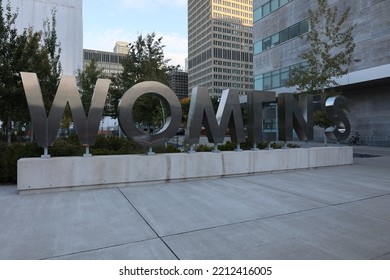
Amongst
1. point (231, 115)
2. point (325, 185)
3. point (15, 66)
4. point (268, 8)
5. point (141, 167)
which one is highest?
point (268, 8)

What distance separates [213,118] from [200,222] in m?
4.74

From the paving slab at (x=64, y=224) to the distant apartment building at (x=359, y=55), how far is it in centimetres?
1749

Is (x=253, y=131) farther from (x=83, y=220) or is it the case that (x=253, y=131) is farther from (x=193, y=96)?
(x=83, y=220)

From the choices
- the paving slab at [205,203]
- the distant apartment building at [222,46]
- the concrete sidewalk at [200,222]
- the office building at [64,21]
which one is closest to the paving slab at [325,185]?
the concrete sidewalk at [200,222]

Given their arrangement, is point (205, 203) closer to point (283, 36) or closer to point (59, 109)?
point (59, 109)

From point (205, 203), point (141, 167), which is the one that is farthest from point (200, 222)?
point (141, 167)

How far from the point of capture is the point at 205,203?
20.3 ft

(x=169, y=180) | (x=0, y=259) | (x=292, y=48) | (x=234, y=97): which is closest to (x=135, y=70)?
(x=234, y=97)

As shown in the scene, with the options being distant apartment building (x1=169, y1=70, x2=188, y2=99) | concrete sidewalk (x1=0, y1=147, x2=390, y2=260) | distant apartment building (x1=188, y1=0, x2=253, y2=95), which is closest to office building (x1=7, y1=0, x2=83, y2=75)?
distant apartment building (x1=169, y1=70, x2=188, y2=99)

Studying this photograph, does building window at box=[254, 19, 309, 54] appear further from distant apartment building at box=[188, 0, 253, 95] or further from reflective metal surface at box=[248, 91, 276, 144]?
distant apartment building at box=[188, 0, 253, 95]

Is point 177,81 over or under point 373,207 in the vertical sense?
over

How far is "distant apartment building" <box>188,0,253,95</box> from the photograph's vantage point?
157 m

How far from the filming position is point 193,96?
29.2 feet

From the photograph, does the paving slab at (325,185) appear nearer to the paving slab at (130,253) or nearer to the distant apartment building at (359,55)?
the paving slab at (130,253)
